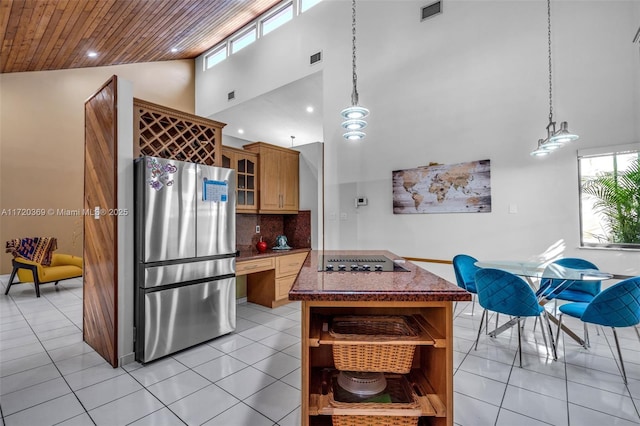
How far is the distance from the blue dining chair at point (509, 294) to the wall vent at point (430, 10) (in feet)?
12.4

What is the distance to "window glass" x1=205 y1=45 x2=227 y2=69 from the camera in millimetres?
7211

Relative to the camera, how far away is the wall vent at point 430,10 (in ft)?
14.0

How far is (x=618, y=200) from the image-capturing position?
3279mm

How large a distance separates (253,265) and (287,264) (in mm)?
635

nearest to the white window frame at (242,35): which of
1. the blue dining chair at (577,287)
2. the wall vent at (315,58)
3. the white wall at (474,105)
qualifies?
the white wall at (474,105)

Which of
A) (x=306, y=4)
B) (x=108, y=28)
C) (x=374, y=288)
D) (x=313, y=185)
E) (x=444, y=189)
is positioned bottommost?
(x=374, y=288)

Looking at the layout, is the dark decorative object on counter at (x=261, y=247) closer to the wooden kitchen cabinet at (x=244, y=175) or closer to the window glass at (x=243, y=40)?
the wooden kitchen cabinet at (x=244, y=175)

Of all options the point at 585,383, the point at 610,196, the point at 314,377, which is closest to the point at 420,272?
the point at 314,377

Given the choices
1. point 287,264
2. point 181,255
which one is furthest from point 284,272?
point 181,255

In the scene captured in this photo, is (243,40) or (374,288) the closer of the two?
(374,288)

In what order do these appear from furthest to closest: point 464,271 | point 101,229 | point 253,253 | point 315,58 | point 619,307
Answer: point 315,58 < point 253,253 < point 464,271 < point 101,229 < point 619,307

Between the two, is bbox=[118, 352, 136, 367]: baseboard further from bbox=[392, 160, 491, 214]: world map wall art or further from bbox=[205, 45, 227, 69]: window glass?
bbox=[205, 45, 227, 69]: window glass

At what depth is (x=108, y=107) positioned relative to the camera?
2.57 m

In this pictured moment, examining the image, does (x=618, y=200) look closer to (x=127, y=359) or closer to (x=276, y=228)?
(x=276, y=228)
